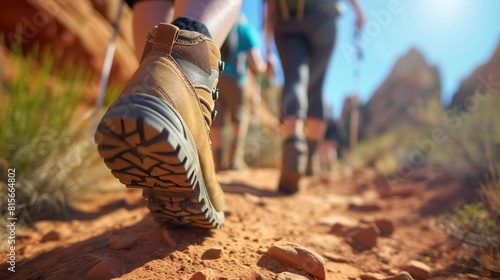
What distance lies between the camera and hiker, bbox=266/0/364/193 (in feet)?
6.58

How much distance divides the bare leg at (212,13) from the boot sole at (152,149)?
1.14 ft

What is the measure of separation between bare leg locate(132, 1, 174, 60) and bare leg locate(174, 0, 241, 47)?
0.44 ft

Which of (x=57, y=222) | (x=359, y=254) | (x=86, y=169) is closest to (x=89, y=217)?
(x=57, y=222)

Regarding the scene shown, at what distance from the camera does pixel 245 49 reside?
9.10 feet

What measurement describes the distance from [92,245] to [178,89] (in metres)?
0.63

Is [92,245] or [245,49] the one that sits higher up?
[245,49]

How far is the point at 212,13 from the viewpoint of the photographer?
1.02 metres

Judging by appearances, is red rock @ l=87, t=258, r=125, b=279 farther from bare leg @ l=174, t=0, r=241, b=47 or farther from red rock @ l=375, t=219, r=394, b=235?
red rock @ l=375, t=219, r=394, b=235

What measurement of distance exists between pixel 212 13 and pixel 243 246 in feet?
2.34

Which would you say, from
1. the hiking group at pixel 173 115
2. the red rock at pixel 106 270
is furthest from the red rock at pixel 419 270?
the red rock at pixel 106 270

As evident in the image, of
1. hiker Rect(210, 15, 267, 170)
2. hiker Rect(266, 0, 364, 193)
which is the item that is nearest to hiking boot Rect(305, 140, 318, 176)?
hiker Rect(266, 0, 364, 193)

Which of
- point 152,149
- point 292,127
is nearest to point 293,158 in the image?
point 292,127

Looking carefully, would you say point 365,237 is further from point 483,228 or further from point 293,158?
point 293,158

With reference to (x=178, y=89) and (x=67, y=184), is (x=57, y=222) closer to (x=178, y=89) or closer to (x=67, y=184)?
(x=67, y=184)
